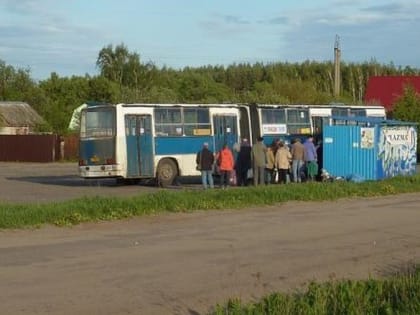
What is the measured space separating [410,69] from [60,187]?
87.2 meters

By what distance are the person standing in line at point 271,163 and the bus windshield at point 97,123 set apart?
5.60 meters

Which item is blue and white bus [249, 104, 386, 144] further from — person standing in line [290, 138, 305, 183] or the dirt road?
the dirt road

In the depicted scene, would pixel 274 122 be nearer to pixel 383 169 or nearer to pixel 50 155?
pixel 383 169

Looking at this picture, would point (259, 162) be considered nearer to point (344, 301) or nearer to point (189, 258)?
point (189, 258)

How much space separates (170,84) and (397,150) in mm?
66029

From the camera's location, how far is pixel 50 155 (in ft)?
198

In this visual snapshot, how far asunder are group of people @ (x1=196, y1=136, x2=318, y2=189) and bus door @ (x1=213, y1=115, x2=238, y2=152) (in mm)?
1543

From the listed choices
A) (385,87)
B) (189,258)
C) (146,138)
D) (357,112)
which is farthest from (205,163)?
(385,87)

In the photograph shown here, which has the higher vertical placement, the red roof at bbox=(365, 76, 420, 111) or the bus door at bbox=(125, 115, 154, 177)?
the red roof at bbox=(365, 76, 420, 111)

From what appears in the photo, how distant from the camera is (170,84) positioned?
322ft

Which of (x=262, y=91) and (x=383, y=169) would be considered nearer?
(x=383, y=169)

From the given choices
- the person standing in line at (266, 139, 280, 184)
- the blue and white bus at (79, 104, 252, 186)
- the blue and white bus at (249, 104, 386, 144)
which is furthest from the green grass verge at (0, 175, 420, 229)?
the blue and white bus at (79, 104, 252, 186)

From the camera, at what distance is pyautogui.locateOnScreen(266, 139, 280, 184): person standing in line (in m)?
30.6

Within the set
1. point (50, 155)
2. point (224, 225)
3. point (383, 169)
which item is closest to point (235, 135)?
point (383, 169)
